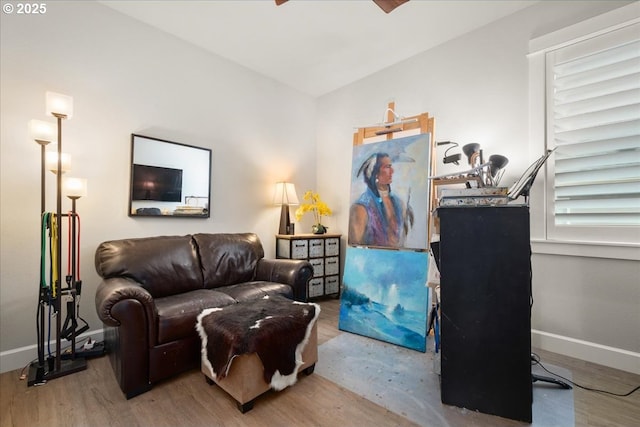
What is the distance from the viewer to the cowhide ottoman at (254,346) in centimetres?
162

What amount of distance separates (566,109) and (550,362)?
6.61 feet

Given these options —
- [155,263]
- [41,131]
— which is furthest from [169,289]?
[41,131]

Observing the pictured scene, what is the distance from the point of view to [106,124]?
2564mm

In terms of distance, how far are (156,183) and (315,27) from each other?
86.7 inches

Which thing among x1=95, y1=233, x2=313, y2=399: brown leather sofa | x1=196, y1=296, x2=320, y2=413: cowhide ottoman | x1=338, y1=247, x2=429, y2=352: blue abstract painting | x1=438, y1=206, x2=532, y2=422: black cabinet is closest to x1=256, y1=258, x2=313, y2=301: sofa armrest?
x1=95, y1=233, x2=313, y2=399: brown leather sofa

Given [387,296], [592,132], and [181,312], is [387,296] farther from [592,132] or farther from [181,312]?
[592,132]

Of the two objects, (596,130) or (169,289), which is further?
(169,289)

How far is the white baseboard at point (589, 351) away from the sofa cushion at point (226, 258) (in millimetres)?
2700

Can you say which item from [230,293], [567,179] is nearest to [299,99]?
[230,293]

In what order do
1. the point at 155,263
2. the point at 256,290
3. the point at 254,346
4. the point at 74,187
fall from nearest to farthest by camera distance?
the point at 254,346, the point at 74,187, the point at 155,263, the point at 256,290

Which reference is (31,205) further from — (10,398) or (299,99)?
(299,99)

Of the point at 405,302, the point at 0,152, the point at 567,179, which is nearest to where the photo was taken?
the point at 0,152

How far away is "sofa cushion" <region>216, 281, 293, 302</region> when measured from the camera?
7.93 ft

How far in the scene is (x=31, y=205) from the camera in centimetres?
223
